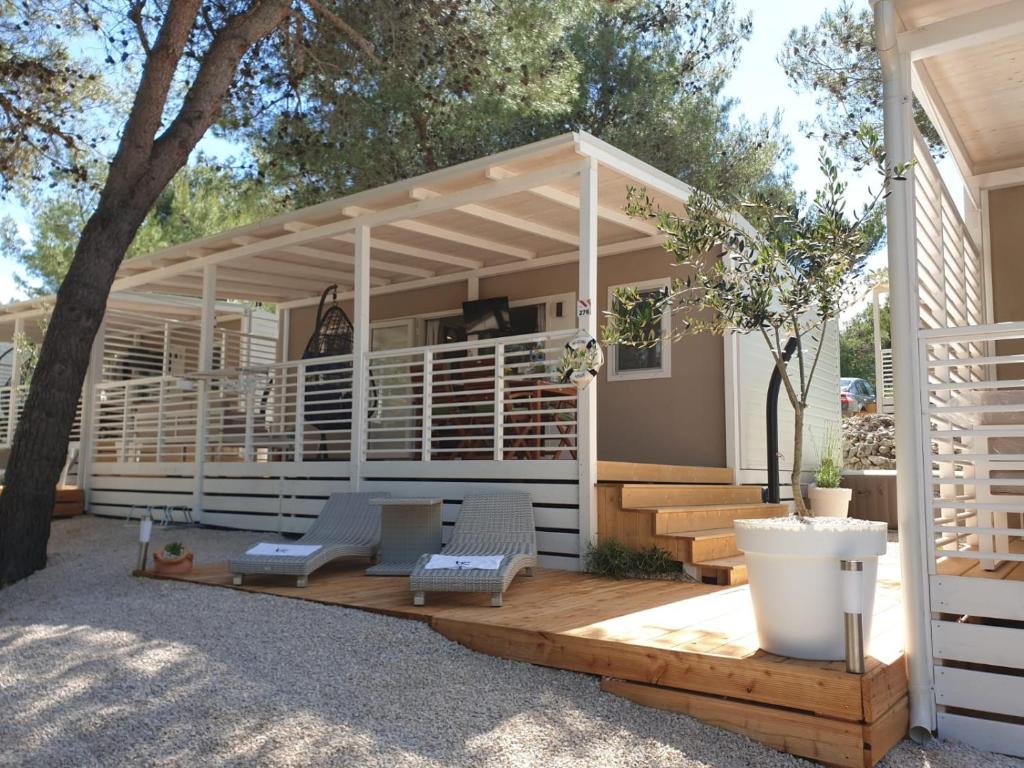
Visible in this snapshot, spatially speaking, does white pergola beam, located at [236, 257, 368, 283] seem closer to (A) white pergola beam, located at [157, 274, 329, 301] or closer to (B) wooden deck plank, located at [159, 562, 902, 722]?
(A) white pergola beam, located at [157, 274, 329, 301]

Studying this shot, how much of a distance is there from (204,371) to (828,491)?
23.0 feet

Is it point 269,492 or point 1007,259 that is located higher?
point 1007,259

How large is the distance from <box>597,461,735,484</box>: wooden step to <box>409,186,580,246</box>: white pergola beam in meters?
2.57

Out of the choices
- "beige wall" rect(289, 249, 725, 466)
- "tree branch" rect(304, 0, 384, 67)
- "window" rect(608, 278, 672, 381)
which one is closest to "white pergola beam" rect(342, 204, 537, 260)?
"beige wall" rect(289, 249, 725, 466)

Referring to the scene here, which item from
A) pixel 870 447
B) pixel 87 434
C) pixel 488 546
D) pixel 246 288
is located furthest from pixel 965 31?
pixel 870 447

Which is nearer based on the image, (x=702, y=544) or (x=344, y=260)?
(x=702, y=544)

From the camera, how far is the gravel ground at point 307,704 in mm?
3043

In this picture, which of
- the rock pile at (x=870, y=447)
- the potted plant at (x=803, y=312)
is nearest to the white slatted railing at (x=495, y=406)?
the potted plant at (x=803, y=312)

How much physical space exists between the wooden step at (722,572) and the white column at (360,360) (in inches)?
138

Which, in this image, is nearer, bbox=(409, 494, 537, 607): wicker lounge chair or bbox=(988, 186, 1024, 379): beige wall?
bbox=(409, 494, 537, 607): wicker lounge chair

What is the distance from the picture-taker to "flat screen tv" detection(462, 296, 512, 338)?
975 cm

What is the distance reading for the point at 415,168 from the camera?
1280cm

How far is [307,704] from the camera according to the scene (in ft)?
11.3

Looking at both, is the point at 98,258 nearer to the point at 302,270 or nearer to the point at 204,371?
the point at 204,371
